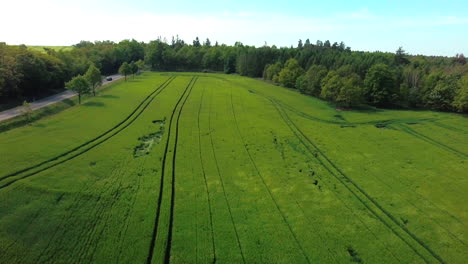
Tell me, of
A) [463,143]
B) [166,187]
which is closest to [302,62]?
[463,143]

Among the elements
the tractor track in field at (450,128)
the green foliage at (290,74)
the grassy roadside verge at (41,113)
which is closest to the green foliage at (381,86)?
the tractor track in field at (450,128)

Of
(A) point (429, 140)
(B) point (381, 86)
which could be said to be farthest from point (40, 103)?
(B) point (381, 86)

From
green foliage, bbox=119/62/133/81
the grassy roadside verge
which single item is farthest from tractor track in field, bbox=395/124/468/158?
green foliage, bbox=119/62/133/81

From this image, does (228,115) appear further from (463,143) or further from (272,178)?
(463,143)

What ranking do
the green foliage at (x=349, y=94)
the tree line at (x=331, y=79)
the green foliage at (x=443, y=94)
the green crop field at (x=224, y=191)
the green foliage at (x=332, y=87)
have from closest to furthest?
1. the green crop field at (x=224, y=191)
2. the tree line at (x=331, y=79)
3. the green foliage at (x=349, y=94)
4. the green foliage at (x=332, y=87)
5. the green foliage at (x=443, y=94)

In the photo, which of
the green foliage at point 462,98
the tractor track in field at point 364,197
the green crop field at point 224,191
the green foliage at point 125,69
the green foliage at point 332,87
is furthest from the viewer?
the green foliage at point 125,69

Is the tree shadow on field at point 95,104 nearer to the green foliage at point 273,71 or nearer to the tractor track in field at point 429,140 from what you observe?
the tractor track in field at point 429,140

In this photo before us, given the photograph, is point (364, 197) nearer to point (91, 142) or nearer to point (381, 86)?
point (91, 142)
